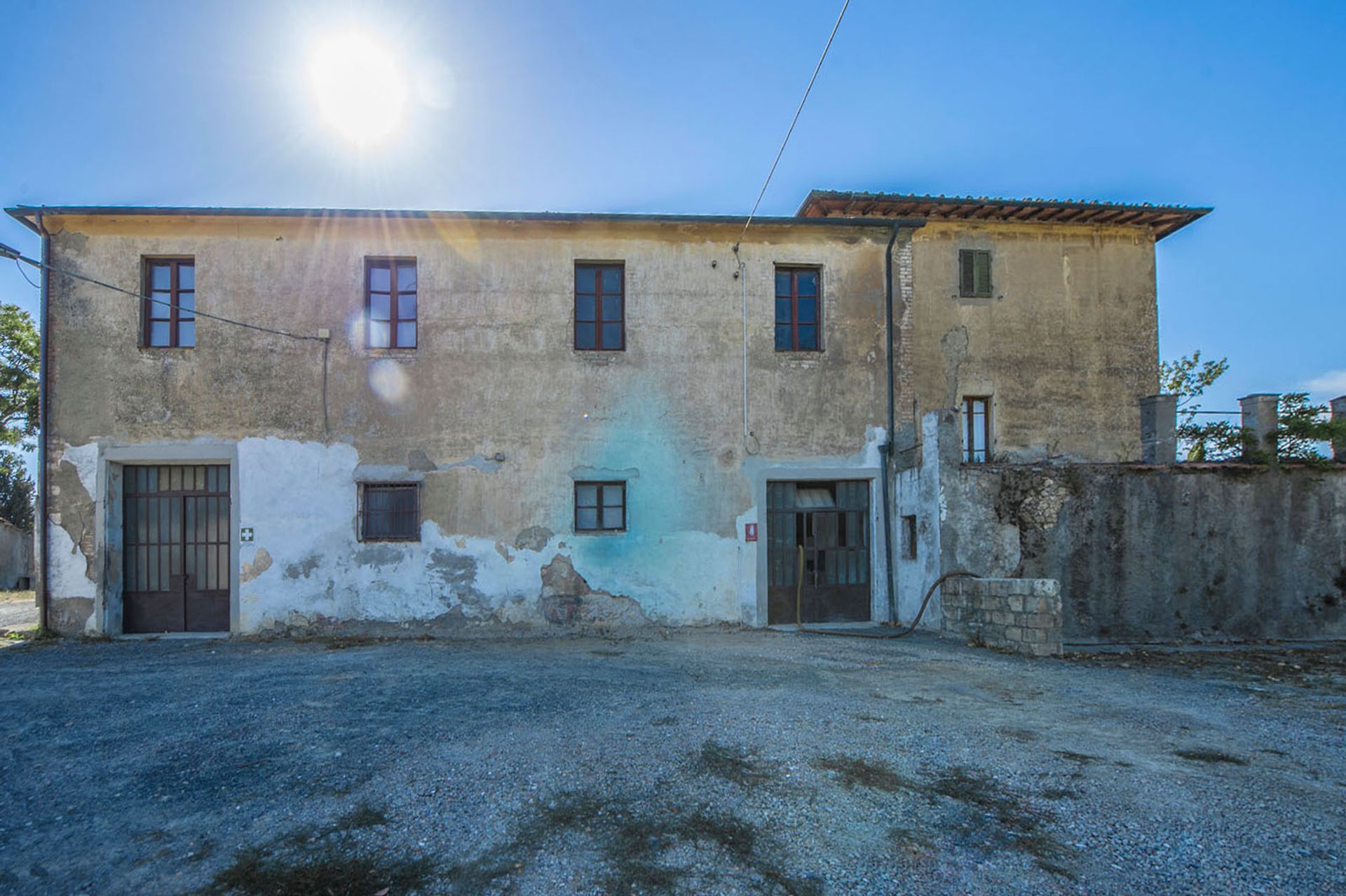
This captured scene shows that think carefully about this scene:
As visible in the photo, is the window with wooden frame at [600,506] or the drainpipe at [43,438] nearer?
the drainpipe at [43,438]

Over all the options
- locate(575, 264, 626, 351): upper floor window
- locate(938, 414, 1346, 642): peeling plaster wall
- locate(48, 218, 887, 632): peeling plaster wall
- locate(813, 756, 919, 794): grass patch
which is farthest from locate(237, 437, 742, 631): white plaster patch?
locate(813, 756, 919, 794): grass patch

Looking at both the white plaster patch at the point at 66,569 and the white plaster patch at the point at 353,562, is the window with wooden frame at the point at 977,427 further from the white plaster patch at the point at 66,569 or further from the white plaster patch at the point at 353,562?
the white plaster patch at the point at 66,569

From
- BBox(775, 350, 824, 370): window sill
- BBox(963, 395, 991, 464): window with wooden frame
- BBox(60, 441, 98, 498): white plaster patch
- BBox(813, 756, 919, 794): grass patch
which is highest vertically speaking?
BBox(775, 350, 824, 370): window sill

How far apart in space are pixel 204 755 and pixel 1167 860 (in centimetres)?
590

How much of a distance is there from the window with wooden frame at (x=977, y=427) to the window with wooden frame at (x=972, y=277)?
1.89m

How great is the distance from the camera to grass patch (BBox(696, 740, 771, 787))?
4.29 meters

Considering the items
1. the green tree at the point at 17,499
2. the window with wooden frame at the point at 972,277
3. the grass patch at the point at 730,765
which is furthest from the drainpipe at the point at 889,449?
the green tree at the point at 17,499

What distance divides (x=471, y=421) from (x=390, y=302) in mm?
2306

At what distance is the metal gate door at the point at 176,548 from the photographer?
10.4 m

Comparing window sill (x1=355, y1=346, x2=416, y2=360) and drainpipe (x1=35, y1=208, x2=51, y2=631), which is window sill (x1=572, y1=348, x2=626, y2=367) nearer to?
window sill (x1=355, y1=346, x2=416, y2=360)

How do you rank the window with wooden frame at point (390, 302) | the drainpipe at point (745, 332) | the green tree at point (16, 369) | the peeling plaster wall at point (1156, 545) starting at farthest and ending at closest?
the green tree at point (16, 369) < the drainpipe at point (745, 332) < the window with wooden frame at point (390, 302) < the peeling plaster wall at point (1156, 545)

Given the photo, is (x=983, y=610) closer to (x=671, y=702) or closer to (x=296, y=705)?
(x=671, y=702)

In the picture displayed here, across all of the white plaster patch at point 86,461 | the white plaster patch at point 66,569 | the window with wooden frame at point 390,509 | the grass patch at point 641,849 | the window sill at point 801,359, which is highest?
the window sill at point 801,359

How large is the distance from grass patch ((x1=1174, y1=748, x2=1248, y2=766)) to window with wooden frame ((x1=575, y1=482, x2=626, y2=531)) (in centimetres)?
723
